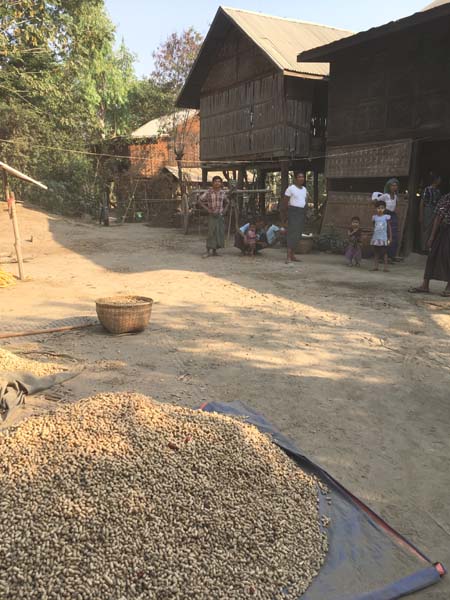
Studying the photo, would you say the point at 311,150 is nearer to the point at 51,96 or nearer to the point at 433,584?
the point at 51,96

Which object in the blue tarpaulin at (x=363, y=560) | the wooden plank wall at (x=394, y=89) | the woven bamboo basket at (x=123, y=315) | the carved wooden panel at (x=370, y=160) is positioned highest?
the wooden plank wall at (x=394, y=89)

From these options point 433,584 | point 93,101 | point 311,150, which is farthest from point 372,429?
point 93,101

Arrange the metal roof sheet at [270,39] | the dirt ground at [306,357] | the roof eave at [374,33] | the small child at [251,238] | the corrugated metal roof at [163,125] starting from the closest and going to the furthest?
the dirt ground at [306,357], the roof eave at [374,33], the small child at [251,238], the metal roof sheet at [270,39], the corrugated metal roof at [163,125]

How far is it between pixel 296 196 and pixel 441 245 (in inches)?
121

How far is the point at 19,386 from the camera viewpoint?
3.09 meters

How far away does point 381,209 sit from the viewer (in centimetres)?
800

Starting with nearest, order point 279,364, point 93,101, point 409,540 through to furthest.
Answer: point 409,540
point 279,364
point 93,101

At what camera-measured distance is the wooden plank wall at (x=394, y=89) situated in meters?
8.80

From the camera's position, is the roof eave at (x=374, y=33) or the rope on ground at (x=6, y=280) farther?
the roof eave at (x=374, y=33)

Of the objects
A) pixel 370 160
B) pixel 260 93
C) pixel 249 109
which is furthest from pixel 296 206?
pixel 249 109

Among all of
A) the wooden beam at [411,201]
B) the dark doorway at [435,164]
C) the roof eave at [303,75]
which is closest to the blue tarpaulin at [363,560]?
the wooden beam at [411,201]

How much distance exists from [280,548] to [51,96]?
1699 centimetres

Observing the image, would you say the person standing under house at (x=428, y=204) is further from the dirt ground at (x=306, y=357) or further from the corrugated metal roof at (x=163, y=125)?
the corrugated metal roof at (x=163, y=125)

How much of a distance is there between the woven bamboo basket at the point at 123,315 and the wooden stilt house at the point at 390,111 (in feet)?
22.4
